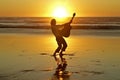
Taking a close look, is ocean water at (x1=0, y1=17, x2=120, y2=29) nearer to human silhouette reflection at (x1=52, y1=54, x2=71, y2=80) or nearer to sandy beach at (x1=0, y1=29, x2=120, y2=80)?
sandy beach at (x1=0, y1=29, x2=120, y2=80)

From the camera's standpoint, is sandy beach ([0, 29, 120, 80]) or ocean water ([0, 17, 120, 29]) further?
ocean water ([0, 17, 120, 29])

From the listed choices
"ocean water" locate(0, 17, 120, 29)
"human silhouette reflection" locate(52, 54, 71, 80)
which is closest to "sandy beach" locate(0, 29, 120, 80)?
"human silhouette reflection" locate(52, 54, 71, 80)

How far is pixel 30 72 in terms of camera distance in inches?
461

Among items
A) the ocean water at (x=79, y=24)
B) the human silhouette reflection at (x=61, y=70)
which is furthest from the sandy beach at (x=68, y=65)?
the ocean water at (x=79, y=24)

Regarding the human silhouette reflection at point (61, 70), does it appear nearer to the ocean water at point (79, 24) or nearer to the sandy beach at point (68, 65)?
the sandy beach at point (68, 65)

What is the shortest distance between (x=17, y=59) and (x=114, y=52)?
4660 millimetres

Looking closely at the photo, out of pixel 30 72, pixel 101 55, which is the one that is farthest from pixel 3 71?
pixel 101 55

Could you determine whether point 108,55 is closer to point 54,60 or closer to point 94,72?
point 54,60

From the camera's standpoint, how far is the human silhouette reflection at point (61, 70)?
35.6ft

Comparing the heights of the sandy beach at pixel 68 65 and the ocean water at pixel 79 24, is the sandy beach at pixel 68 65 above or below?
above

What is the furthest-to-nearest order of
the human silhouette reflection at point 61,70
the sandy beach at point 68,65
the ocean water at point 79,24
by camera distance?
the ocean water at point 79,24, the sandy beach at point 68,65, the human silhouette reflection at point 61,70

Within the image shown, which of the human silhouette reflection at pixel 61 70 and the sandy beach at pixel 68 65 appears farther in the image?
the sandy beach at pixel 68 65

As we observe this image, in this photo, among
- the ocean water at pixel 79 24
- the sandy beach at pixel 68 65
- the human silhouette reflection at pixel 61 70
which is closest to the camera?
the human silhouette reflection at pixel 61 70

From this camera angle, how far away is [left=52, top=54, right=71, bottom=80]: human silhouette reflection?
35.6 ft
